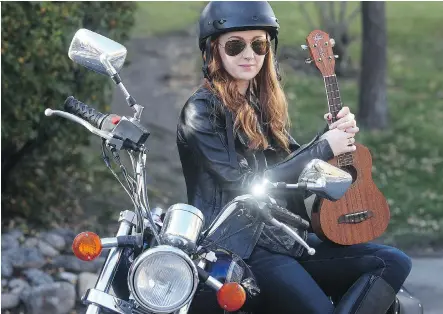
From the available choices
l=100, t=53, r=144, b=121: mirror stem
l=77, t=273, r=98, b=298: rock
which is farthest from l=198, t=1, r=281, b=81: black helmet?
l=77, t=273, r=98, b=298: rock

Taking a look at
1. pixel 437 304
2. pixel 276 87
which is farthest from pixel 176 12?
pixel 276 87

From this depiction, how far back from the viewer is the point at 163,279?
2.90m

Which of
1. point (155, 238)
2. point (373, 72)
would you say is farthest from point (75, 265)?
point (373, 72)

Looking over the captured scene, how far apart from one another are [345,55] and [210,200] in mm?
9571

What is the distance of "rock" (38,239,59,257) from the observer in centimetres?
724

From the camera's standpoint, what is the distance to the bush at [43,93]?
6984 millimetres

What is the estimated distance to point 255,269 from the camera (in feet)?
11.3

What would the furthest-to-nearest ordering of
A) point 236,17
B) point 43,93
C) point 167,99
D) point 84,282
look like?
point 167,99 < point 43,93 < point 84,282 < point 236,17

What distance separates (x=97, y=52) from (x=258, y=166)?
32.4 inches

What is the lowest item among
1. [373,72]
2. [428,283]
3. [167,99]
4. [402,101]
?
[428,283]

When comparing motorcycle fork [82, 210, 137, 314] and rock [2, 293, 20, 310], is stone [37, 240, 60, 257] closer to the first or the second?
rock [2, 293, 20, 310]

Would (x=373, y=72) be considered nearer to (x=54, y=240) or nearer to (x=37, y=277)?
(x=54, y=240)

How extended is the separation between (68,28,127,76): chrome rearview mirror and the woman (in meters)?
0.52

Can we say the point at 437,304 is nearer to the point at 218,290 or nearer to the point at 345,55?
the point at 218,290
